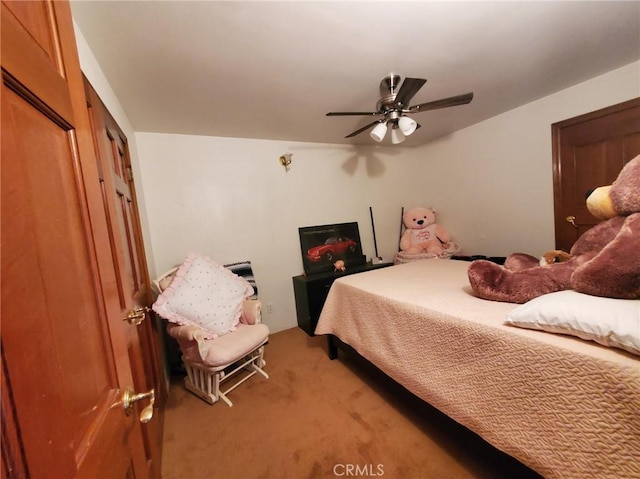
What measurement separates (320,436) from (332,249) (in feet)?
7.10

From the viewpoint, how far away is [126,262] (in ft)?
4.15

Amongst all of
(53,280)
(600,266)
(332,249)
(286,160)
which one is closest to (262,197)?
(286,160)

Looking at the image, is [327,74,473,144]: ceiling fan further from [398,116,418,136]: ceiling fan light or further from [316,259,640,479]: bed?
[316,259,640,479]: bed

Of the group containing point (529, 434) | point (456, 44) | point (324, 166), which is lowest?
point (529, 434)

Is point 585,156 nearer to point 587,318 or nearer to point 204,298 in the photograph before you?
point 587,318

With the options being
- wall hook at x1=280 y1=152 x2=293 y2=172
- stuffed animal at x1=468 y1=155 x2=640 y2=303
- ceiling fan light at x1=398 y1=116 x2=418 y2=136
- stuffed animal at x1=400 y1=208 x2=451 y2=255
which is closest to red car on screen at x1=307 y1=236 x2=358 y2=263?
stuffed animal at x1=400 y1=208 x2=451 y2=255

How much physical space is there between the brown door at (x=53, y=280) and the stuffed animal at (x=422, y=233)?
3497mm

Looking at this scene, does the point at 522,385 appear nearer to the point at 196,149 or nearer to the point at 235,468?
the point at 235,468

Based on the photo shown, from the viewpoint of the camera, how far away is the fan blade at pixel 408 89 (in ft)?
5.06

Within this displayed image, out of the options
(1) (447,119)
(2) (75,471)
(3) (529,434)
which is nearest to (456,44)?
(1) (447,119)

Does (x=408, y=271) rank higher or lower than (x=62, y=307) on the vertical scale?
lower

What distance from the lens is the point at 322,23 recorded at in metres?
1.31

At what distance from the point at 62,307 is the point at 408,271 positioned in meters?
2.33

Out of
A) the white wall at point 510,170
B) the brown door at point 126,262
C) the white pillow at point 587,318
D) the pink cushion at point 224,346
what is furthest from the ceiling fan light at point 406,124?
the pink cushion at point 224,346
